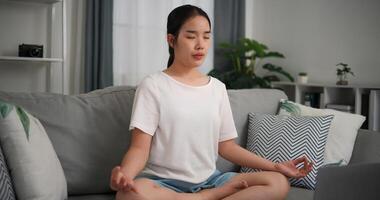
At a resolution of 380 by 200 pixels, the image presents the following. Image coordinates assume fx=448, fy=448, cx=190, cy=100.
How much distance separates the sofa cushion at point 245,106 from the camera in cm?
189

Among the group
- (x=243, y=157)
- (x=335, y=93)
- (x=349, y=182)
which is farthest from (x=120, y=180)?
(x=335, y=93)

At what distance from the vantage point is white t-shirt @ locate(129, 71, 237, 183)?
1.43m

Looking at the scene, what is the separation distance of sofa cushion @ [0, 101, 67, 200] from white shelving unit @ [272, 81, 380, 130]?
2595mm

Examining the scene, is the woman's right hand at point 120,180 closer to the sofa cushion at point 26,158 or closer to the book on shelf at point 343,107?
the sofa cushion at point 26,158

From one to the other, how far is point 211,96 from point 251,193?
1.17ft

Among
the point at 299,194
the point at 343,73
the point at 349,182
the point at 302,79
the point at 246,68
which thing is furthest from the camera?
the point at 246,68

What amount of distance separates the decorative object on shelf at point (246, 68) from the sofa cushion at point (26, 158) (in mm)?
2617

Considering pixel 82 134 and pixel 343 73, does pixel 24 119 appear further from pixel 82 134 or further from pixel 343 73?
pixel 343 73

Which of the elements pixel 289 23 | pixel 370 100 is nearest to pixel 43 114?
pixel 370 100

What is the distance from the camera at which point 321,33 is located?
3.83 m

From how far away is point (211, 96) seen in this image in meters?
1.53

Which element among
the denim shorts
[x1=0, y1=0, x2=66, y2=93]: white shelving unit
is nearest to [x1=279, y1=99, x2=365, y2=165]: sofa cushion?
the denim shorts

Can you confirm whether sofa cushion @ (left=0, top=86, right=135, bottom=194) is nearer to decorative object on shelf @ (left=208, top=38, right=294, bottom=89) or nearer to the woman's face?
the woman's face

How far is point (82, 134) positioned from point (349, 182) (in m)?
1.12
